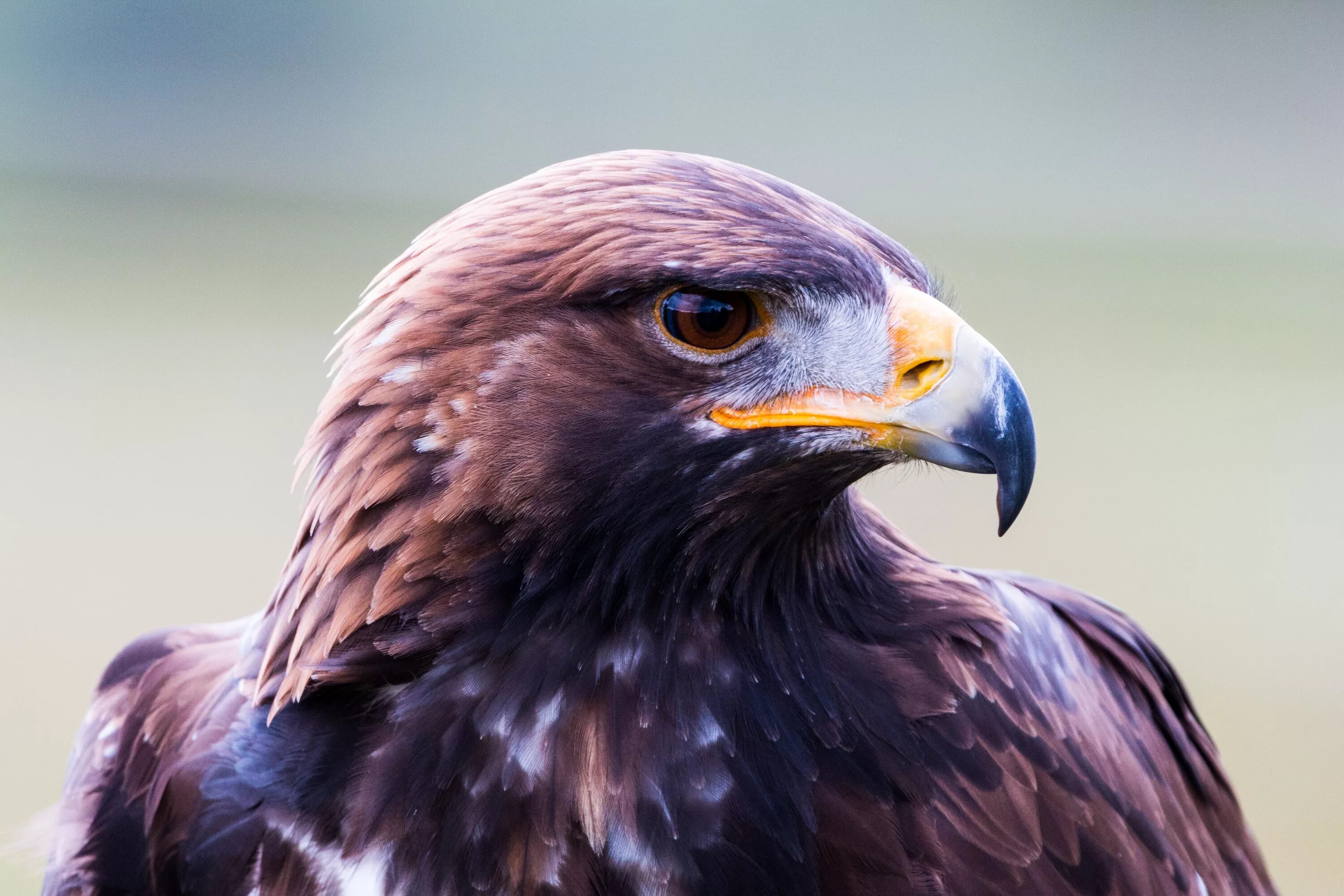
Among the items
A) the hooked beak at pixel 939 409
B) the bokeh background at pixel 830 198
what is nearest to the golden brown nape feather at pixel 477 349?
the hooked beak at pixel 939 409

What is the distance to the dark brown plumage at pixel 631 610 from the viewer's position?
132 centimetres

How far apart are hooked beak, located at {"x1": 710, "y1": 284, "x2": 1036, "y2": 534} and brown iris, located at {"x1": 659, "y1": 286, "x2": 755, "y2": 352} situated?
0.07 metres

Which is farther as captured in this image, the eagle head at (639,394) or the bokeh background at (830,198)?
the bokeh background at (830,198)

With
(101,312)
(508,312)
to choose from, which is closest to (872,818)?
(508,312)

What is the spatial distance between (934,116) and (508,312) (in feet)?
42.0

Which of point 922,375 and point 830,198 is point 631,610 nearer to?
point 922,375

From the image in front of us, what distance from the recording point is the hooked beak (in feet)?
4.23

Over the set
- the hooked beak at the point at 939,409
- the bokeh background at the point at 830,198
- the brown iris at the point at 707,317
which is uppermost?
the brown iris at the point at 707,317

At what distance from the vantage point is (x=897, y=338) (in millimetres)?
1327

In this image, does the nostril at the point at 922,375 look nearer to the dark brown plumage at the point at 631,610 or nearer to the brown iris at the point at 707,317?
the dark brown plumage at the point at 631,610

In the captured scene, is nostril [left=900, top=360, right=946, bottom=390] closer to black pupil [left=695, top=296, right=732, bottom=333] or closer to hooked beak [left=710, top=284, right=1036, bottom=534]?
hooked beak [left=710, top=284, right=1036, bottom=534]

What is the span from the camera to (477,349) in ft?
4.40

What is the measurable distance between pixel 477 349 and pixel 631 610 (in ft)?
1.06

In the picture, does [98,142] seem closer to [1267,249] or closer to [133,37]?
[133,37]
